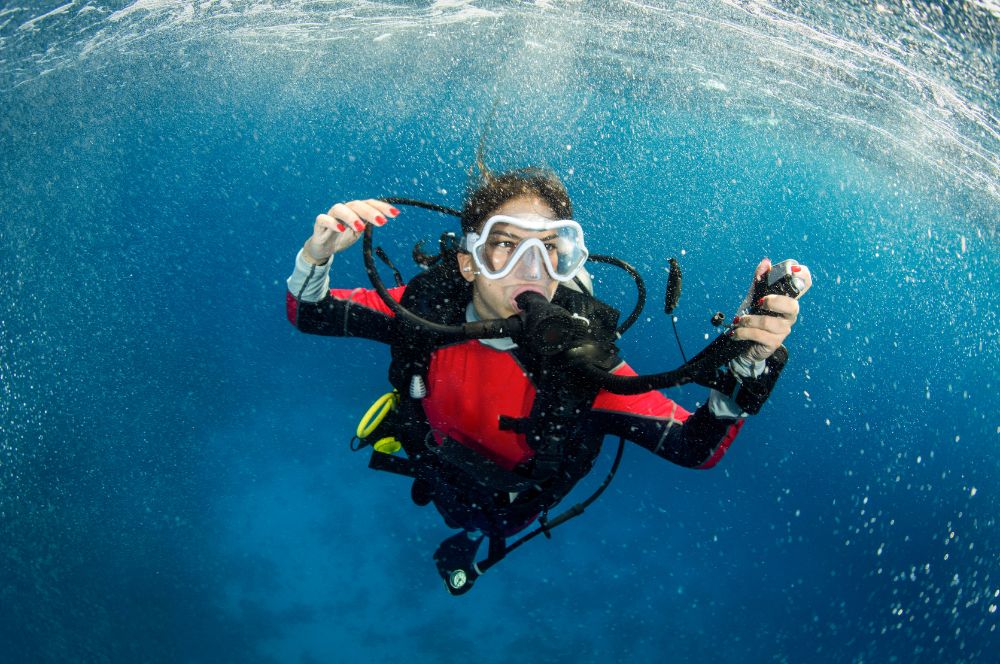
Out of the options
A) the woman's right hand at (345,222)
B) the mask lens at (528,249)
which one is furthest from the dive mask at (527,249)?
the woman's right hand at (345,222)

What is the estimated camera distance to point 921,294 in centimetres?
3141

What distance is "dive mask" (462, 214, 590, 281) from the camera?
8.54ft

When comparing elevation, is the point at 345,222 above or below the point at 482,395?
above

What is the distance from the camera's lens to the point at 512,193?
9.57ft

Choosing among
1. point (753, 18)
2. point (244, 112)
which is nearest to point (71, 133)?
point (244, 112)

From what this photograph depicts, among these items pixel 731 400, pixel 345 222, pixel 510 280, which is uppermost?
pixel 345 222

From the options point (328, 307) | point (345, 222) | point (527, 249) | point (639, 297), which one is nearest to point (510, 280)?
point (527, 249)

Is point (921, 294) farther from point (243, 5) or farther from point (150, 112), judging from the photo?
point (150, 112)

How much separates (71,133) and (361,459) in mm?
17188

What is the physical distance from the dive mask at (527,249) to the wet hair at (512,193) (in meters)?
0.25

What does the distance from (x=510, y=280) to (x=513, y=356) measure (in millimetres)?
633

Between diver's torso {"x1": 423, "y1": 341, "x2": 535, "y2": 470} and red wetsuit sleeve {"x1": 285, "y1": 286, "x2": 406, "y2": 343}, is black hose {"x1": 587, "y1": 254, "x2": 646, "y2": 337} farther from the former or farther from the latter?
red wetsuit sleeve {"x1": 285, "y1": 286, "x2": 406, "y2": 343}

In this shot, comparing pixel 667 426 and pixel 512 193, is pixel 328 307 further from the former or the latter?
pixel 667 426

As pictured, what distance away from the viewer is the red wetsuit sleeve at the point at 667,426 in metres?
2.47
